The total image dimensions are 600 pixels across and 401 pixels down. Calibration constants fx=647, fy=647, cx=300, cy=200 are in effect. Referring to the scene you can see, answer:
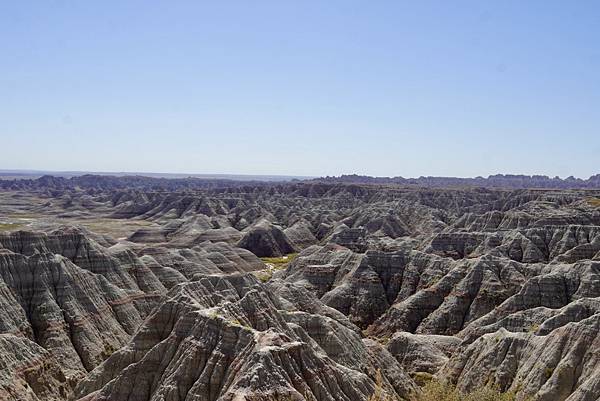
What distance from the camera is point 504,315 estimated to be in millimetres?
68125

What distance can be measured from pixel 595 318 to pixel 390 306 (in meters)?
38.7

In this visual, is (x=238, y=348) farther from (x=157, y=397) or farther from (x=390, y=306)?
(x=390, y=306)

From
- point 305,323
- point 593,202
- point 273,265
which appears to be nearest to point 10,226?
point 273,265

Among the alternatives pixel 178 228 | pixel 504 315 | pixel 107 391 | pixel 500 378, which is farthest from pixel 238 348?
pixel 178 228

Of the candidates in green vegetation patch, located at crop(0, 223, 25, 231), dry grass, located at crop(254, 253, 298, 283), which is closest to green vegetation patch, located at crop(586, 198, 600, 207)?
dry grass, located at crop(254, 253, 298, 283)

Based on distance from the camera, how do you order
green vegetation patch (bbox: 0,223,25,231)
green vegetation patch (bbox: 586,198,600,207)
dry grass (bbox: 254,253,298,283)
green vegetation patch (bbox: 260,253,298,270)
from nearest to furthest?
dry grass (bbox: 254,253,298,283) < green vegetation patch (bbox: 260,253,298,270) < green vegetation patch (bbox: 0,223,25,231) < green vegetation patch (bbox: 586,198,600,207)

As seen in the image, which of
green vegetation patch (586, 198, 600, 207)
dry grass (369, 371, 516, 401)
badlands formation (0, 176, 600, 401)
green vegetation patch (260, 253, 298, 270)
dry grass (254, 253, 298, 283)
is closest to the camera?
badlands formation (0, 176, 600, 401)

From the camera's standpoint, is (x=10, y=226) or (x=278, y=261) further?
(x=10, y=226)

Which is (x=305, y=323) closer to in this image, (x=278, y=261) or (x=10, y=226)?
(x=278, y=261)

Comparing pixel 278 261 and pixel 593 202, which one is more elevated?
pixel 593 202

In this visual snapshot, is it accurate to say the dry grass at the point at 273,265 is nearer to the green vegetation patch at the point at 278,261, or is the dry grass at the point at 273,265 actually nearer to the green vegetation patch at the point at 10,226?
the green vegetation patch at the point at 278,261

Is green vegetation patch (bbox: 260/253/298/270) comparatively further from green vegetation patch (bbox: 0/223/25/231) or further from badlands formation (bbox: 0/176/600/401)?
green vegetation patch (bbox: 0/223/25/231)

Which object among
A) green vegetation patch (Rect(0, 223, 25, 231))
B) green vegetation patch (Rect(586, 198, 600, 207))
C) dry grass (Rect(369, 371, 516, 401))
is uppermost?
green vegetation patch (Rect(586, 198, 600, 207))

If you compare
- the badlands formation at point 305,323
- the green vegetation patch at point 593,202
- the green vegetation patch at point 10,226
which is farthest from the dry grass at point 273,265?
the green vegetation patch at point 593,202
